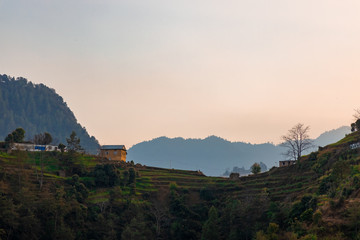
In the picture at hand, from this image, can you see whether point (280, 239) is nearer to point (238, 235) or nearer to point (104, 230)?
point (238, 235)

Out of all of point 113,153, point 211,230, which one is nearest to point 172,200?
point 211,230

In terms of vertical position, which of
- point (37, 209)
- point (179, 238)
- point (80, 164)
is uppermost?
point (80, 164)

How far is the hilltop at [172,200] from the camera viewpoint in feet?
167

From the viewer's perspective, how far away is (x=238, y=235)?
60.0 m

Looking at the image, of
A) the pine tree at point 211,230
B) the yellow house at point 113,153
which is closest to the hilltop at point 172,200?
the pine tree at point 211,230

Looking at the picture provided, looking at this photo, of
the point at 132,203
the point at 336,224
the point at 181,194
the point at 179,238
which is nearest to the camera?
the point at 336,224

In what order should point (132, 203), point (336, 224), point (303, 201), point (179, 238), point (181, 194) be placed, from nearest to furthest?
point (336, 224)
point (303, 201)
point (179, 238)
point (132, 203)
point (181, 194)

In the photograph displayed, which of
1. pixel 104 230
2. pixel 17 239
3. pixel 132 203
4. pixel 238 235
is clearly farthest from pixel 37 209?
pixel 238 235

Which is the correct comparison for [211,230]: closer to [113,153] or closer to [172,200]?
[172,200]

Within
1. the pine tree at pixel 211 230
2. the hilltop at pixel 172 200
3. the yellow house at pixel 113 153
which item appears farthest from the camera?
the yellow house at pixel 113 153

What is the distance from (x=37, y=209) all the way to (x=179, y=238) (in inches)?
784

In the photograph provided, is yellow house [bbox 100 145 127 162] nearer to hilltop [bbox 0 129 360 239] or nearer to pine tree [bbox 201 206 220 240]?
hilltop [bbox 0 129 360 239]

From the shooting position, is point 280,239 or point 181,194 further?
point 181,194

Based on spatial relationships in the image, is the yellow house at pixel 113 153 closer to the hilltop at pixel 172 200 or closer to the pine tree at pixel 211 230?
the hilltop at pixel 172 200
